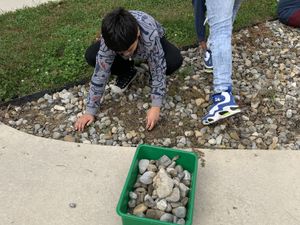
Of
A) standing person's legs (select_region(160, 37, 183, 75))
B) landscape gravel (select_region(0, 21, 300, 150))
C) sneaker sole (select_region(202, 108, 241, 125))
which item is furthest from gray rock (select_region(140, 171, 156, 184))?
standing person's legs (select_region(160, 37, 183, 75))

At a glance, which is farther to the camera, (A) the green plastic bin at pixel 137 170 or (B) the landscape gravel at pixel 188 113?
(B) the landscape gravel at pixel 188 113

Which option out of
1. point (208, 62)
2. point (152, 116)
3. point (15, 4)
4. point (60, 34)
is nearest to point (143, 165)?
point (152, 116)

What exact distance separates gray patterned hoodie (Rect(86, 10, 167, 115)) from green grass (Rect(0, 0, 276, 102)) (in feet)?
2.19

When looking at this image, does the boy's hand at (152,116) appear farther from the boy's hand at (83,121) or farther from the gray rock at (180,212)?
the gray rock at (180,212)

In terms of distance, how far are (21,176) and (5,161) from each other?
0.62 ft

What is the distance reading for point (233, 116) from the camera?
2.91 meters

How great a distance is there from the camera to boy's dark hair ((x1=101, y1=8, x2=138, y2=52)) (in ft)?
7.12

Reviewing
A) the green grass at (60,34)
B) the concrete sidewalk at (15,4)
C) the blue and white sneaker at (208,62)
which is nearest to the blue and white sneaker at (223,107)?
the blue and white sneaker at (208,62)

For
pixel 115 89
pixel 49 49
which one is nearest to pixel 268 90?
pixel 115 89

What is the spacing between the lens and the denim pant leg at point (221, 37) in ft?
8.45

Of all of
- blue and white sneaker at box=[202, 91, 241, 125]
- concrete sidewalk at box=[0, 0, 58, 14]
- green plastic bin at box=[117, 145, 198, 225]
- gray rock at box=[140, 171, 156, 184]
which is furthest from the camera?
concrete sidewalk at box=[0, 0, 58, 14]

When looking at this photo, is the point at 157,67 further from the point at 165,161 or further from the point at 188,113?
the point at 165,161

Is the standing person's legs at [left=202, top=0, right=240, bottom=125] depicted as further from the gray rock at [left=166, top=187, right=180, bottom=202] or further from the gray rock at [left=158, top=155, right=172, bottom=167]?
the gray rock at [left=166, top=187, right=180, bottom=202]

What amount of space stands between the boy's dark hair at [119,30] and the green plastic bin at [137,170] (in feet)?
1.92
